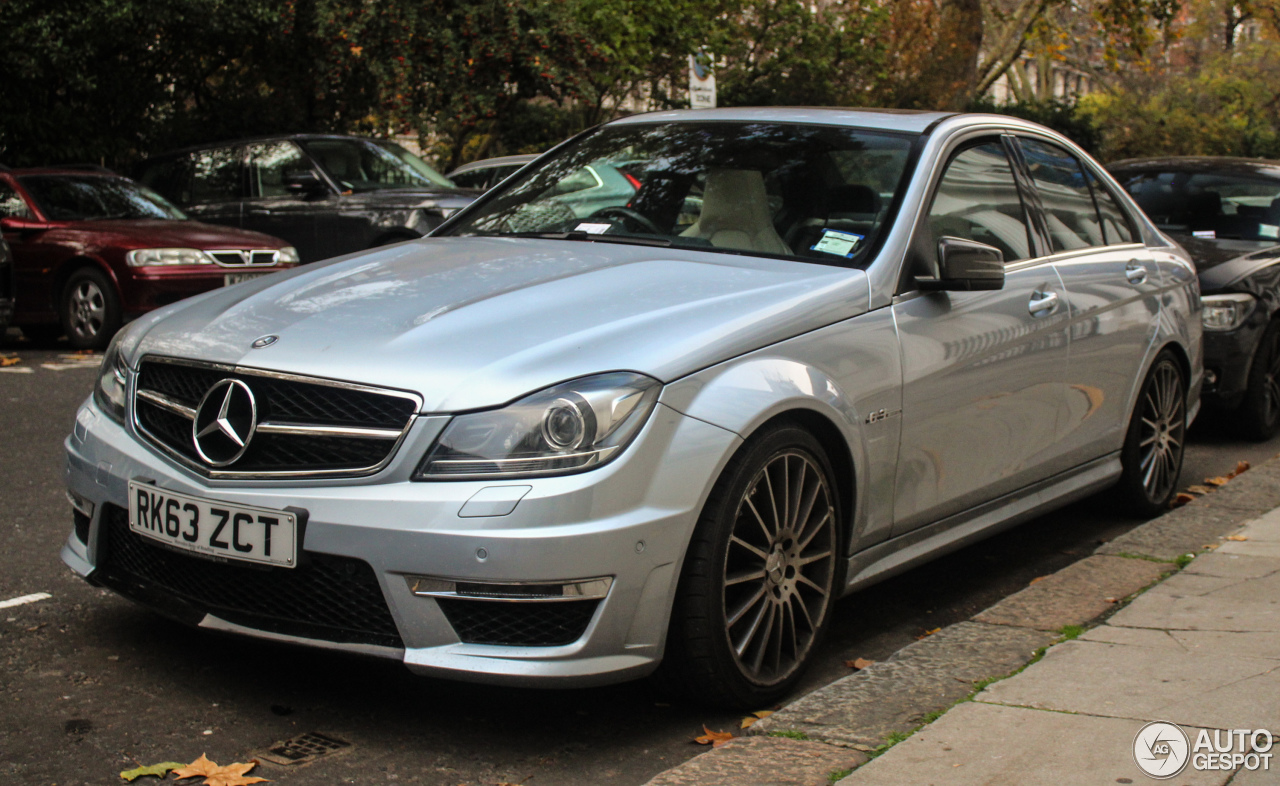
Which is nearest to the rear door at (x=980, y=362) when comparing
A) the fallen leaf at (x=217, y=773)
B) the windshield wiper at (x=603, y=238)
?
the windshield wiper at (x=603, y=238)

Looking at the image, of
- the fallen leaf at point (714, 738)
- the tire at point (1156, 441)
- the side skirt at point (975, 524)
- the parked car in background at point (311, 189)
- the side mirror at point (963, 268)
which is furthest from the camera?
the parked car in background at point (311, 189)

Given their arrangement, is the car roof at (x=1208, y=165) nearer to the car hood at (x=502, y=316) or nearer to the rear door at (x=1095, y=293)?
the rear door at (x=1095, y=293)

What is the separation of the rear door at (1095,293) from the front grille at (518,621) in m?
2.51

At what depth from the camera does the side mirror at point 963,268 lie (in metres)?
4.15

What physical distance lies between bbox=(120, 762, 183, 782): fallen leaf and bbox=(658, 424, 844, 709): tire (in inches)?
46.6

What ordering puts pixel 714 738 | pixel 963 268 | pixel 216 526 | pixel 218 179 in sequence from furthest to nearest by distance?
pixel 218 179
pixel 963 268
pixel 714 738
pixel 216 526

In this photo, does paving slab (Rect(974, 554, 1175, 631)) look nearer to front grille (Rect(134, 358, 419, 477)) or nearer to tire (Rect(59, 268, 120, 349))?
front grille (Rect(134, 358, 419, 477))

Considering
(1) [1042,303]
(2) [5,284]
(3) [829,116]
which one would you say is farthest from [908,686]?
(2) [5,284]

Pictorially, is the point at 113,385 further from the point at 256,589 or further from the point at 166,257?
the point at 166,257

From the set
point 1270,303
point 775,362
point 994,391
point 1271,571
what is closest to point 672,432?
point 775,362

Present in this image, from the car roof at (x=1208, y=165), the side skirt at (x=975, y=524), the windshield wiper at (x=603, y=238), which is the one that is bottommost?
the side skirt at (x=975, y=524)

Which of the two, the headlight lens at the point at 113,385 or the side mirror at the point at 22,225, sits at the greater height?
the side mirror at the point at 22,225

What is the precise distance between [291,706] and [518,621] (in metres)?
0.80

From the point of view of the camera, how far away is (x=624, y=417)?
3160 mm
